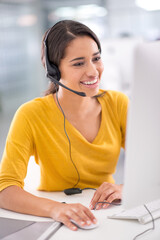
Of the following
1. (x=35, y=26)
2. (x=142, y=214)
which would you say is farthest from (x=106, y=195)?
(x=35, y=26)

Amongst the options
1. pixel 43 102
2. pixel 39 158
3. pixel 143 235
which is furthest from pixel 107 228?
pixel 43 102

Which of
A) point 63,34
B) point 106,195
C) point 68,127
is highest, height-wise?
point 63,34

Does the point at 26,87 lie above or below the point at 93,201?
below

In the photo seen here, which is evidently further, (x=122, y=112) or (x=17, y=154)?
(x=122, y=112)

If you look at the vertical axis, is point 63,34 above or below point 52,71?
above

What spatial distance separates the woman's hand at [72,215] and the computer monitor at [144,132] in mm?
239

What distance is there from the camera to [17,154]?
1.22 meters

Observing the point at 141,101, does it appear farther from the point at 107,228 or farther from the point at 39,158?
the point at 39,158

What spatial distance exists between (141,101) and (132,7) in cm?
711

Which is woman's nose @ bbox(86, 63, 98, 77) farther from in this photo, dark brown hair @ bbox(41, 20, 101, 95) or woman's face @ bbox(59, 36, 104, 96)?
dark brown hair @ bbox(41, 20, 101, 95)

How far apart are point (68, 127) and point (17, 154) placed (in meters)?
0.24

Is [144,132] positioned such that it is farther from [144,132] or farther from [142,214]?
[142,214]

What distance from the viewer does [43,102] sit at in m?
1.39

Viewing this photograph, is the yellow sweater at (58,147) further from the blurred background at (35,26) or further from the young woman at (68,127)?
the blurred background at (35,26)
